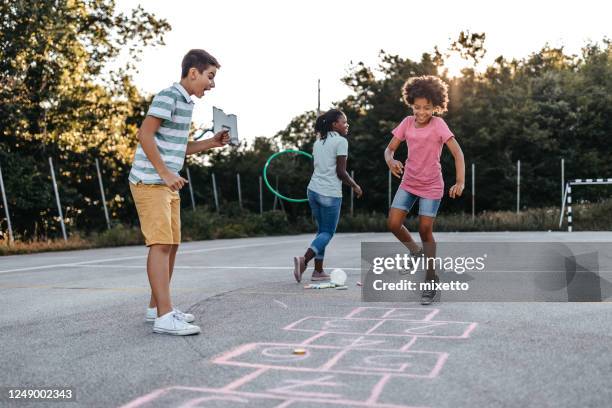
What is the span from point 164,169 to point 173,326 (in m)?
1.01

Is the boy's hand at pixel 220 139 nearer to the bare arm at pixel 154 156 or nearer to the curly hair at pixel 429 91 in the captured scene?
the bare arm at pixel 154 156

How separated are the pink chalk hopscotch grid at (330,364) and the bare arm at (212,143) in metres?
1.43

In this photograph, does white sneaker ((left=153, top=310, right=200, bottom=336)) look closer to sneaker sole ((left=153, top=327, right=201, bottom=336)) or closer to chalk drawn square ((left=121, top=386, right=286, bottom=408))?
sneaker sole ((left=153, top=327, right=201, bottom=336))

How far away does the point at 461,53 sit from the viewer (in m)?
34.4

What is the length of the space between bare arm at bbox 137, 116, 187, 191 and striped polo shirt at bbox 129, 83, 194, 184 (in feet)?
0.34

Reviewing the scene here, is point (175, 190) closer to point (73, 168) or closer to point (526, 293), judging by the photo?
point (526, 293)

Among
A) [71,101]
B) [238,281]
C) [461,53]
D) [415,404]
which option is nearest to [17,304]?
[238,281]

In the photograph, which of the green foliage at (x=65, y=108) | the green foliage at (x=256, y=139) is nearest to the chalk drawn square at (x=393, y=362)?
the green foliage at (x=256, y=139)

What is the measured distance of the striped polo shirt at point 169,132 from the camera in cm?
461

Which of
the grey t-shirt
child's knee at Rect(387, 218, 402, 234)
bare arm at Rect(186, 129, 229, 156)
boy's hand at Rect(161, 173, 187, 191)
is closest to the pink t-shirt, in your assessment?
child's knee at Rect(387, 218, 402, 234)

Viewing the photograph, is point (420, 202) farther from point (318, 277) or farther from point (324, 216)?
point (318, 277)

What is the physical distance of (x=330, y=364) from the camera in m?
3.65

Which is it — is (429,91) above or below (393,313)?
above

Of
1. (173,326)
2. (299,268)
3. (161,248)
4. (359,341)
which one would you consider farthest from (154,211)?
(299,268)
